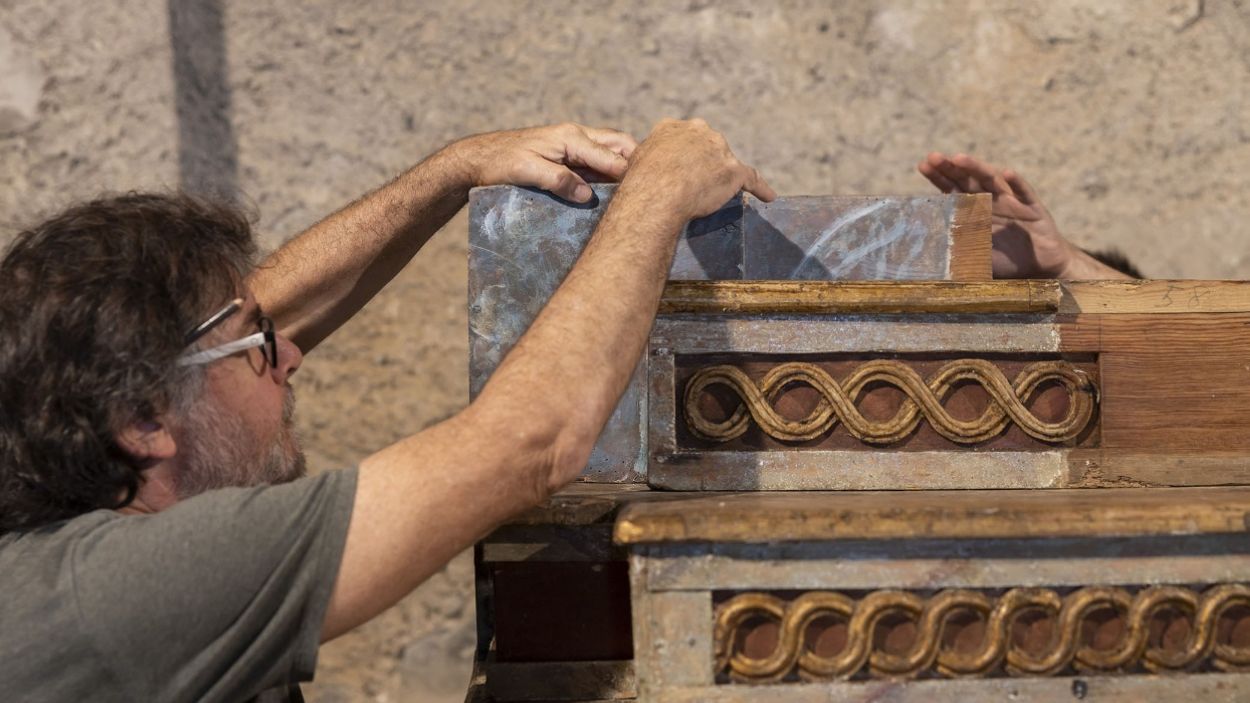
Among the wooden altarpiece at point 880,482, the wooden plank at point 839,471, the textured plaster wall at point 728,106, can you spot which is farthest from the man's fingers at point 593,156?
the textured plaster wall at point 728,106

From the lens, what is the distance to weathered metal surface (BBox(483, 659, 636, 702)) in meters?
1.50

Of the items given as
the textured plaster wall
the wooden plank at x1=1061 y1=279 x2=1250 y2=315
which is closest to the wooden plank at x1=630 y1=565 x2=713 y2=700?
the wooden plank at x1=1061 y1=279 x2=1250 y2=315

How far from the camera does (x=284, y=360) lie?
1.47 meters

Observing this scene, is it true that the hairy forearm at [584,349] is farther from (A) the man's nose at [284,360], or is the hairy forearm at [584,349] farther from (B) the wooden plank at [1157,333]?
(B) the wooden plank at [1157,333]

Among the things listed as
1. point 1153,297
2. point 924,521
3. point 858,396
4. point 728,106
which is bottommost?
point 924,521

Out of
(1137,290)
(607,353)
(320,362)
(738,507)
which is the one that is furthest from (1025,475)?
(320,362)

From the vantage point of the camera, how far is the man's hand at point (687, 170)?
1404mm

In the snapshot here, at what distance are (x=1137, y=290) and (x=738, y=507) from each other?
653 millimetres

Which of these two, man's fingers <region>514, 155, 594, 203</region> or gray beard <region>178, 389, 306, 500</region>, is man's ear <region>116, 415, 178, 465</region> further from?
man's fingers <region>514, 155, 594, 203</region>

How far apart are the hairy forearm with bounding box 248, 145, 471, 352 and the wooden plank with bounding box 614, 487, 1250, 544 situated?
0.91 metres

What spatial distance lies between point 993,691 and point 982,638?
52 mm

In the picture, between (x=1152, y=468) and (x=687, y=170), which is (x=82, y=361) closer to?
(x=687, y=170)

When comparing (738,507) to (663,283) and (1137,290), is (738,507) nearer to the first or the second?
(663,283)

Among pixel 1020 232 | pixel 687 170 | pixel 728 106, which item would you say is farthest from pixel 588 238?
pixel 728 106
